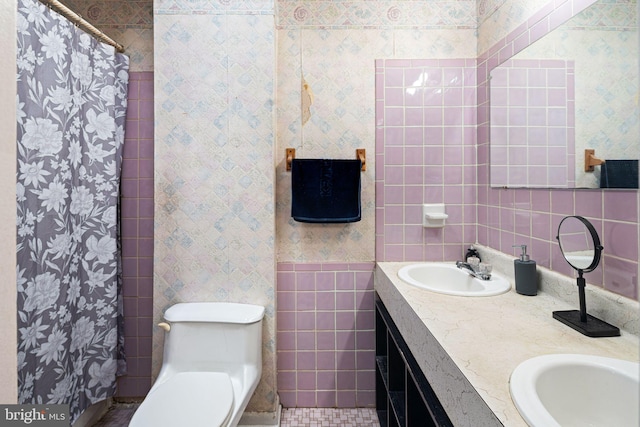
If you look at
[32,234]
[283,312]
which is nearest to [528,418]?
[283,312]

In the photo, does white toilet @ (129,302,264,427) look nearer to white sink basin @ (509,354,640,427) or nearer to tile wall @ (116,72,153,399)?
tile wall @ (116,72,153,399)

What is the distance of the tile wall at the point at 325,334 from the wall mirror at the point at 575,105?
0.94m

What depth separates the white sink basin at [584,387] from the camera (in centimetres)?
72

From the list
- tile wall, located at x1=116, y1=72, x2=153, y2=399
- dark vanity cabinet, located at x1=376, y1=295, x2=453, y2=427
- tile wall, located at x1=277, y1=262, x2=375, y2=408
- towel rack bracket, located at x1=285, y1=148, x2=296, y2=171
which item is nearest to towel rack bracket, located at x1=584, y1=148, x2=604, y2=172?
dark vanity cabinet, located at x1=376, y1=295, x2=453, y2=427

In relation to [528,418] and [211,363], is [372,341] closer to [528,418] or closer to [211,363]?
[211,363]

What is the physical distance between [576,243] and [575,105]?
0.48 metres

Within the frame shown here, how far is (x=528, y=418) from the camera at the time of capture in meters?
0.58

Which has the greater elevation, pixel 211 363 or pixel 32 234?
pixel 32 234

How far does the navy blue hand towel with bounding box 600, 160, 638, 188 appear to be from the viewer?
3.16ft

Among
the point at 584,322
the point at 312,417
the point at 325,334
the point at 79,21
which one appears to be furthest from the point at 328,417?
the point at 79,21

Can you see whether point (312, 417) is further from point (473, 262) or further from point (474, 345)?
point (474, 345)

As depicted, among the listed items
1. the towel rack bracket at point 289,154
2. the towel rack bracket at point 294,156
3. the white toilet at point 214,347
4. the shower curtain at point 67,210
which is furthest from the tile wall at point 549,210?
the shower curtain at point 67,210

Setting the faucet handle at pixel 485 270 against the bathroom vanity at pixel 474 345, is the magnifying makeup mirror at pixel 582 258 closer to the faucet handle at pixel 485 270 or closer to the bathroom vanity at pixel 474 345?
the bathroom vanity at pixel 474 345

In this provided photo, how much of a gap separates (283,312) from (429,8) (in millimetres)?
1810
